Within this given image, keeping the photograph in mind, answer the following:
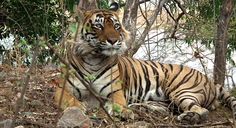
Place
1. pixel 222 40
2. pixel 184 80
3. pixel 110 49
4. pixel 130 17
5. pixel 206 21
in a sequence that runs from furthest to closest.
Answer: pixel 206 21
pixel 130 17
pixel 222 40
pixel 184 80
pixel 110 49

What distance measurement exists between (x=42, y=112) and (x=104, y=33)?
0.92 m

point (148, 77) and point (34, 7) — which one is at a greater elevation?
point (34, 7)

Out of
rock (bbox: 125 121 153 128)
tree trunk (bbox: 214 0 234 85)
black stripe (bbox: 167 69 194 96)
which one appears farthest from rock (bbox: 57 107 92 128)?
tree trunk (bbox: 214 0 234 85)

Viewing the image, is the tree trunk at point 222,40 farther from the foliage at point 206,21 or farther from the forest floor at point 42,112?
the foliage at point 206,21

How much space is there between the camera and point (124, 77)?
618 cm

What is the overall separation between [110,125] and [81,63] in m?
1.17

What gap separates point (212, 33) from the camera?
9961mm

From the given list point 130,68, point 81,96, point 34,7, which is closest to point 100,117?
point 81,96

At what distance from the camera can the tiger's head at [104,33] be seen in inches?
216

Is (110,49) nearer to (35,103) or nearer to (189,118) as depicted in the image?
(35,103)

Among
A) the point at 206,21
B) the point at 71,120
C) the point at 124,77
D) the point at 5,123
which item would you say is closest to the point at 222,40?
the point at 124,77

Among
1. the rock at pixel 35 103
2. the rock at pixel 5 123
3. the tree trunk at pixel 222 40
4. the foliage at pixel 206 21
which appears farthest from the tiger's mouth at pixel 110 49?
the foliage at pixel 206 21

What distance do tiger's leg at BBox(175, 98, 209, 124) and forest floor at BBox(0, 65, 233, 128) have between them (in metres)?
0.08

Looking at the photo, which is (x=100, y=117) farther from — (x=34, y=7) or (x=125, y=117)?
(x=34, y=7)
